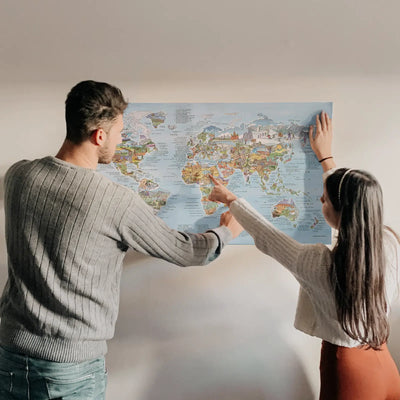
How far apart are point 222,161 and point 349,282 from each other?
0.72 m

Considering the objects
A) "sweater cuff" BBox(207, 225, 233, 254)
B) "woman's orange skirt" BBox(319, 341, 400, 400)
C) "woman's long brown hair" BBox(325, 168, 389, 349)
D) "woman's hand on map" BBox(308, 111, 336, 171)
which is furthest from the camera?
"woman's hand on map" BBox(308, 111, 336, 171)

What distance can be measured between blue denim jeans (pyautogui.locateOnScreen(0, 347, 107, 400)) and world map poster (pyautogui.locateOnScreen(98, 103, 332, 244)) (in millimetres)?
674

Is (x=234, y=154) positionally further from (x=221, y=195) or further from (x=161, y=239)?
(x=161, y=239)

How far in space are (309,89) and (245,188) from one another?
0.47 metres

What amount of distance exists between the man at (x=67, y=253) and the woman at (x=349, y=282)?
470mm

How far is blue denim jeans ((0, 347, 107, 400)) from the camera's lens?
3.56 feet

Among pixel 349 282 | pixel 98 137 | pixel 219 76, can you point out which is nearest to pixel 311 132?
pixel 219 76

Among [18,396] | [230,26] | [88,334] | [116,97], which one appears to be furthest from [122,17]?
[18,396]

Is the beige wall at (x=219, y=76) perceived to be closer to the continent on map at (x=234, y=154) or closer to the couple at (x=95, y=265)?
the continent on map at (x=234, y=154)

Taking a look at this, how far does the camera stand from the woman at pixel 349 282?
1051 mm

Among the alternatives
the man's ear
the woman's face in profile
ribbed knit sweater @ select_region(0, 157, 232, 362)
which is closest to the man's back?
ribbed knit sweater @ select_region(0, 157, 232, 362)

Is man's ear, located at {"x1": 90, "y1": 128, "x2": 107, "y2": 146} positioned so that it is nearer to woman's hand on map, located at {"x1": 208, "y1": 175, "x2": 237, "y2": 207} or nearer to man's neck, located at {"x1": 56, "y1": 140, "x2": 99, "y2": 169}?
man's neck, located at {"x1": 56, "y1": 140, "x2": 99, "y2": 169}

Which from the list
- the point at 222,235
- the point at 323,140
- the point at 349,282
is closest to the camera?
the point at 349,282

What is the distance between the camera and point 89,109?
1.11 metres
